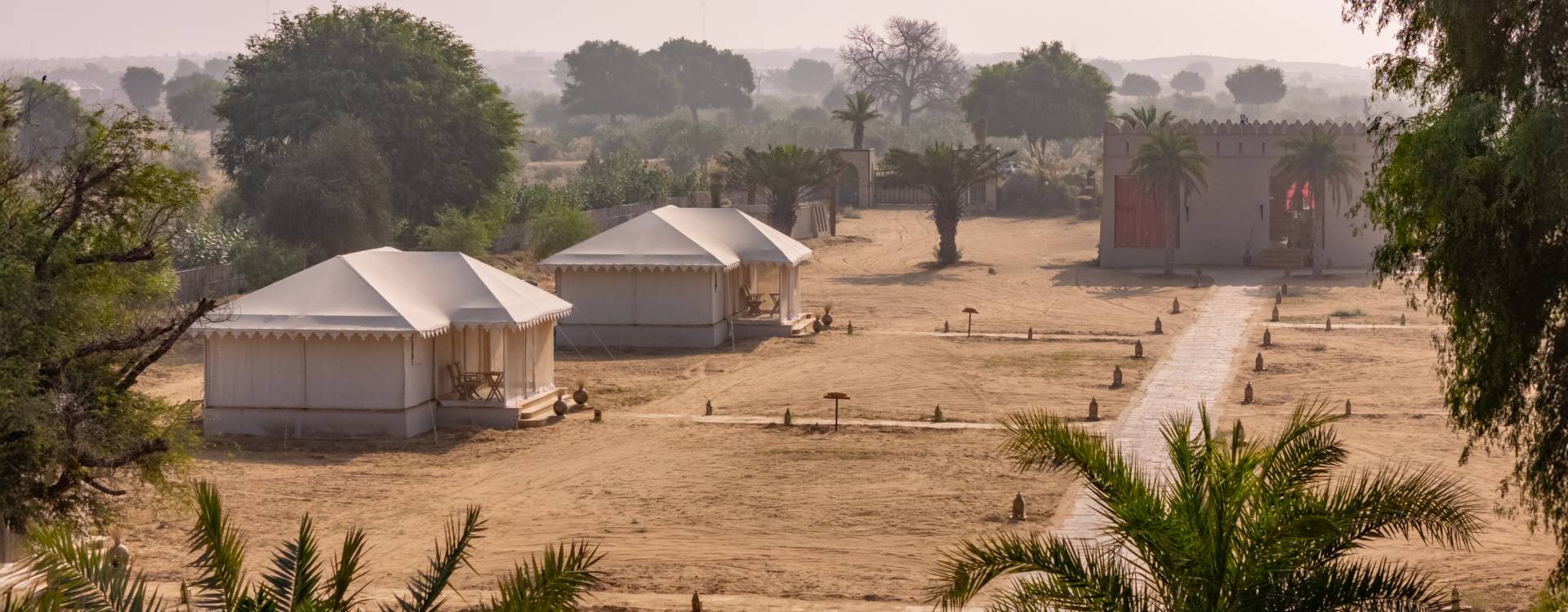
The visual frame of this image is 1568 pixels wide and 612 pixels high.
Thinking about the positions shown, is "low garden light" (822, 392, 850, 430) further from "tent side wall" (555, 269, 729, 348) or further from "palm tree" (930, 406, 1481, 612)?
"palm tree" (930, 406, 1481, 612)

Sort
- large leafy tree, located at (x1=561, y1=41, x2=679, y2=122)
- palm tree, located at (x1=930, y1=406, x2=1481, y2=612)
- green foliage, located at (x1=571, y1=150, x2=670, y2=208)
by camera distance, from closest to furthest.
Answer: palm tree, located at (x1=930, y1=406, x2=1481, y2=612) < green foliage, located at (x1=571, y1=150, x2=670, y2=208) < large leafy tree, located at (x1=561, y1=41, x2=679, y2=122)

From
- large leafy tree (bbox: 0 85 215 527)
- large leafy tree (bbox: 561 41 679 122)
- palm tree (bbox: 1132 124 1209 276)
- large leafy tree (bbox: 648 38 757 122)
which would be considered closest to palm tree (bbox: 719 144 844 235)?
palm tree (bbox: 1132 124 1209 276)

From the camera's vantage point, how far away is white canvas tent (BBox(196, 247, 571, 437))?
23797 millimetres

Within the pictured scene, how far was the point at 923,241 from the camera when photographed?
195 feet

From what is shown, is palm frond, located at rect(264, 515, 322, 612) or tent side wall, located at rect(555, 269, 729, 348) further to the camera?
tent side wall, located at rect(555, 269, 729, 348)

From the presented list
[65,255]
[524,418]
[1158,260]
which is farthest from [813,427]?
[1158,260]

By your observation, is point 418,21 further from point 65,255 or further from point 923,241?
point 65,255

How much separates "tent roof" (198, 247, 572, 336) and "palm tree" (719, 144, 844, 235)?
84.9 feet

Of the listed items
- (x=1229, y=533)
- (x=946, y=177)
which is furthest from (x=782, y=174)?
(x=1229, y=533)

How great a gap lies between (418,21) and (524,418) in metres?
33.4

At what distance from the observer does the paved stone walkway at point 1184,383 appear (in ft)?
63.4

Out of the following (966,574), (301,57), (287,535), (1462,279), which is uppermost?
(301,57)

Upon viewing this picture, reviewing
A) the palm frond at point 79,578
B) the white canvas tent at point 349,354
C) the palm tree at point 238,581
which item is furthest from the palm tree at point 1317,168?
the palm frond at point 79,578

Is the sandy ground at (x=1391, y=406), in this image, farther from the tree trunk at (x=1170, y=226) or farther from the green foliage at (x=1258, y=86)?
the green foliage at (x=1258, y=86)
